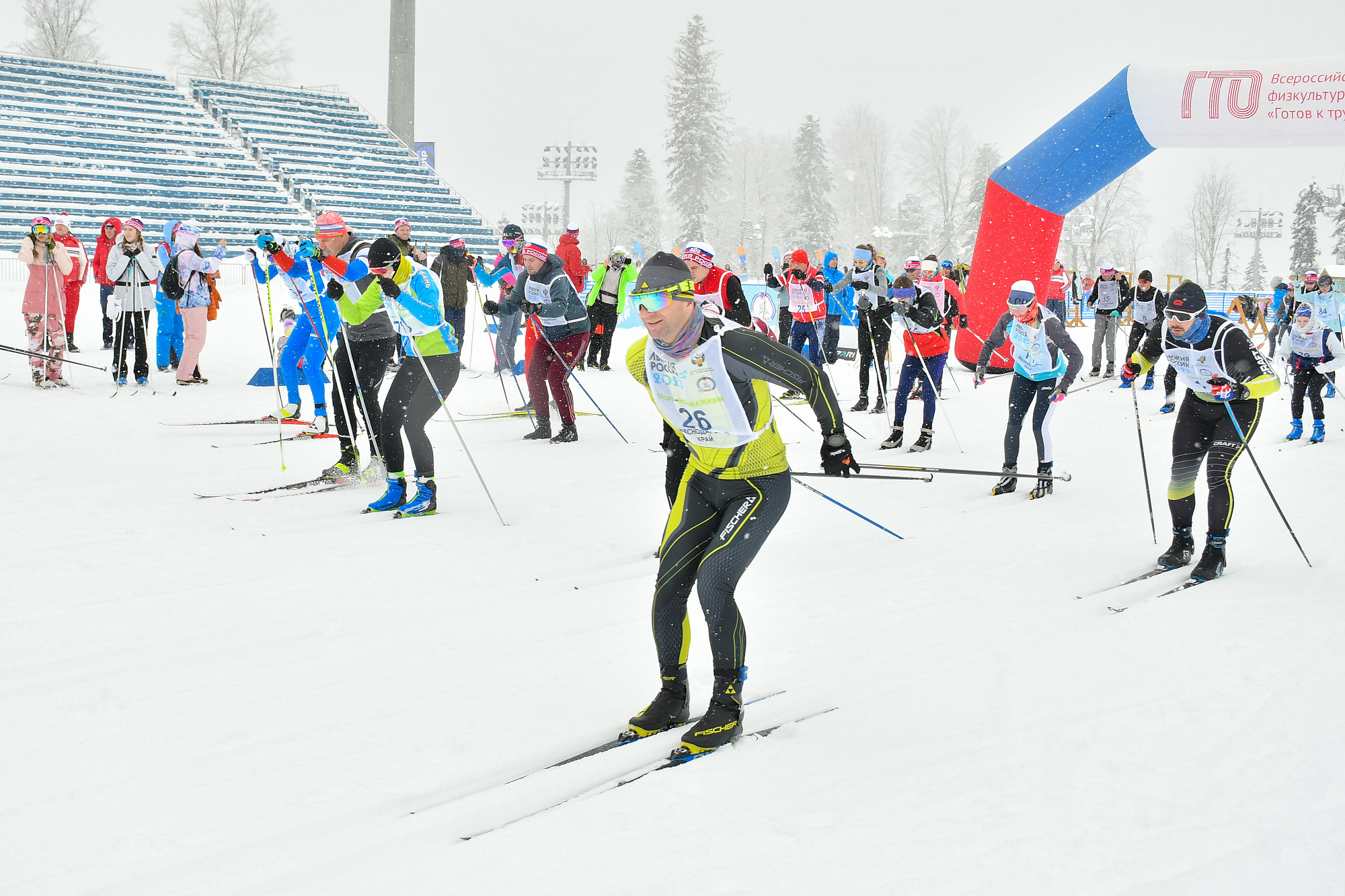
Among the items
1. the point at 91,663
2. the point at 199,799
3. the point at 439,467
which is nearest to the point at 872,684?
the point at 199,799

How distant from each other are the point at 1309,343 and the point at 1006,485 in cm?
455

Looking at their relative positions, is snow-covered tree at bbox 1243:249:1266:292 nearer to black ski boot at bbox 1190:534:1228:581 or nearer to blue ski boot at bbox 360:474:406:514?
black ski boot at bbox 1190:534:1228:581

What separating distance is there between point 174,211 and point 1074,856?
26491mm

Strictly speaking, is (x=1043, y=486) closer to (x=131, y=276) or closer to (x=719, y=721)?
(x=719, y=721)

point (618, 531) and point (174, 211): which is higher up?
point (174, 211)

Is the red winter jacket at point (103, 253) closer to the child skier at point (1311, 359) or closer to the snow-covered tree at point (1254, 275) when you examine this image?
the child skier at point (1311, 359)

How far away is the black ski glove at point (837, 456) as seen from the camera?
3.11m

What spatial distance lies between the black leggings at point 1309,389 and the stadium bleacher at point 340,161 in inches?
866

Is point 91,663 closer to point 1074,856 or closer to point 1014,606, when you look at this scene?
point 1074,856

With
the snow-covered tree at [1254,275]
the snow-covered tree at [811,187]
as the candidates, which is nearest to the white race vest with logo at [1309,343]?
the snow-covered tree at [811,187]

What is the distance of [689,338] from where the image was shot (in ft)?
10.2

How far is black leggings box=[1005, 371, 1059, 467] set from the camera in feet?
23.8

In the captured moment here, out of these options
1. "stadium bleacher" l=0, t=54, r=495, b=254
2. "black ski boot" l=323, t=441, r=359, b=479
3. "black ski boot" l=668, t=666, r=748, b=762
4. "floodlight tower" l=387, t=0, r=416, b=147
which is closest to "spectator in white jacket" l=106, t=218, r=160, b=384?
"black ski boot" l=323, t=441, r=359, b=479

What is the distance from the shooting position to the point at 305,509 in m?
6.22
